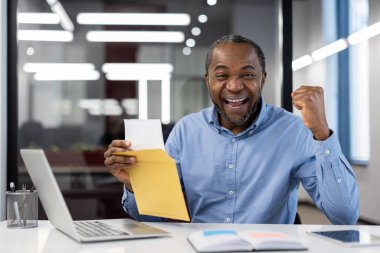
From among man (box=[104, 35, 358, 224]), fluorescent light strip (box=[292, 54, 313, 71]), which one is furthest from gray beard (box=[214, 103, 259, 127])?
fluorescent light strip (box=[292, 54, 313, 71])

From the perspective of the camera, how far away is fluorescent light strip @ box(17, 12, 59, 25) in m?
3.52

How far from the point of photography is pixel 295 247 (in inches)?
46.5

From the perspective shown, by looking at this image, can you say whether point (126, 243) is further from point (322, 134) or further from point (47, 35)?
point (47, 35)

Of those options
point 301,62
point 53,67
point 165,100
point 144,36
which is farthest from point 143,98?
point 301,62

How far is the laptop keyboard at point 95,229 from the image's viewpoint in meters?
1.32

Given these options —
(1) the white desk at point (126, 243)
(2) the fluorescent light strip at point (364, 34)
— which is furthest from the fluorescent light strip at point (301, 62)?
(1) the white desk at point (126, 243)

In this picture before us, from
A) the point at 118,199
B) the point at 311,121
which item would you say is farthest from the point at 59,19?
the point at 311,121

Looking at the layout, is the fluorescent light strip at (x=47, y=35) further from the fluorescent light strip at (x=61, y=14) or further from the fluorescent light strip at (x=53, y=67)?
the fluorescent light strip at (x=53, y=67)

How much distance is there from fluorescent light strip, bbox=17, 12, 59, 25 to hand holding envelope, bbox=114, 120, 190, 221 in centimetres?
226

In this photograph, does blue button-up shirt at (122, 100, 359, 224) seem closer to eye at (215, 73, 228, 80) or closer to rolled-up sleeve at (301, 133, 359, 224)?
rolled-up sleeve at (301, 133, 359, 224)

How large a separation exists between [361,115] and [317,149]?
11.7 feet

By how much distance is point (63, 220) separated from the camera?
4.31 feet

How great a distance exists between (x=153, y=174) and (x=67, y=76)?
7.37 feet

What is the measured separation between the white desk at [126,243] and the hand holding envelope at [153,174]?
0.06 m
